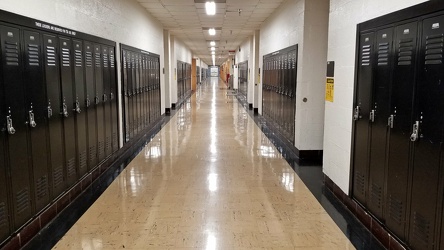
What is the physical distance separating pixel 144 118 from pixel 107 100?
2900 millimetres

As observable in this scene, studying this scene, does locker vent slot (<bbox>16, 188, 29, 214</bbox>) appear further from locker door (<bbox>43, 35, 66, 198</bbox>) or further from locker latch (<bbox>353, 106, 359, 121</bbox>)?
locker latch (<bbox>353, 106, 359, 121</bbox>)

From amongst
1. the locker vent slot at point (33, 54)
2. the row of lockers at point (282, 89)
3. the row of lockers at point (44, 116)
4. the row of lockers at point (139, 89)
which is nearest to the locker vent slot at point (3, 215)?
the row of lockers at point (44, 116)

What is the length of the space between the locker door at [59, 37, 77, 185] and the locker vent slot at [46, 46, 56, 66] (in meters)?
0.18

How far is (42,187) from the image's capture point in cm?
340

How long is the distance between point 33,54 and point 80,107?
1210 mm

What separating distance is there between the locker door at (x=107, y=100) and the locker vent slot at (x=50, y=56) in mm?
1586

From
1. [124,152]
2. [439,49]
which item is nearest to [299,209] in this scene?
[439,49]

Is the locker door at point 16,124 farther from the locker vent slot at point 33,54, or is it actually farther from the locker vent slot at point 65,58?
the locker vent slot at point 65,58

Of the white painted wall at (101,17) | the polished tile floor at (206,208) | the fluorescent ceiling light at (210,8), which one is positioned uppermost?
the fluorescent ceiling light at (210,8)

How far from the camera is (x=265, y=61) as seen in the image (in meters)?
10.4

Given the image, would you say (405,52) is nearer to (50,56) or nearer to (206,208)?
(206,208)

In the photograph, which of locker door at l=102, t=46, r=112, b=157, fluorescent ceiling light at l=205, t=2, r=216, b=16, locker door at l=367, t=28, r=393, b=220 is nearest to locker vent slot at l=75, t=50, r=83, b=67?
locker door at l=102, t=46, r=112, b=157

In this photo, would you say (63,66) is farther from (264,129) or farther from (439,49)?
(264,129)

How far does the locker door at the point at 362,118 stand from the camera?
3.43 m
